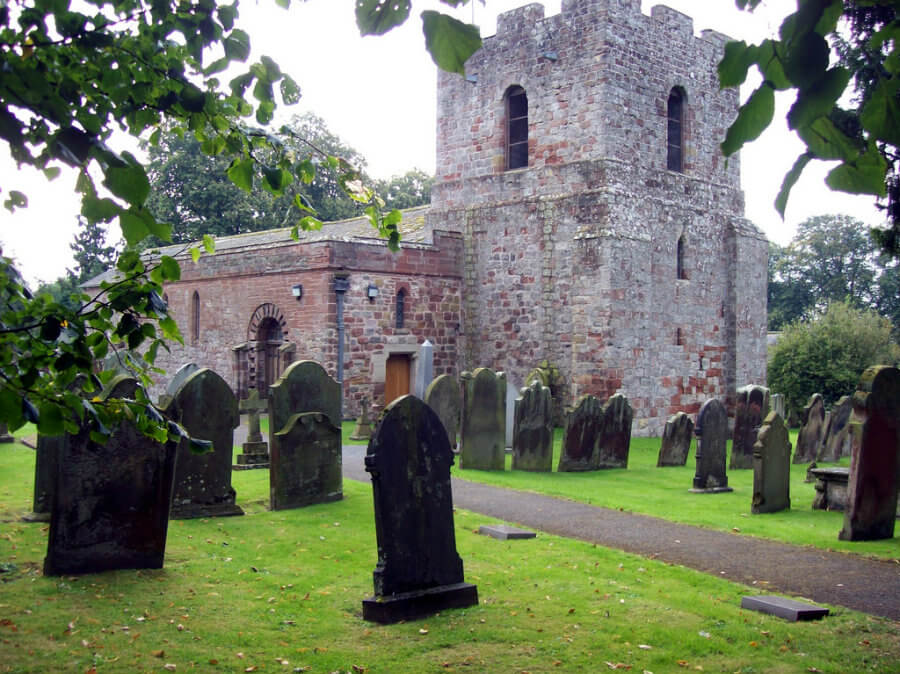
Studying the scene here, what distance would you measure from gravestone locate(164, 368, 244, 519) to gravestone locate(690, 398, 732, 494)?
22.1 feet

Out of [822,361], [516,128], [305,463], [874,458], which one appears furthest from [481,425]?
[822,361]

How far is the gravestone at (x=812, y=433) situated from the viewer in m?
17.6

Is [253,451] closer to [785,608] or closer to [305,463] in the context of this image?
[305,463]

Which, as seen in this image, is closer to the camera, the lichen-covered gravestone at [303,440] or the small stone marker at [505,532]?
the small stone marker at [505,532]

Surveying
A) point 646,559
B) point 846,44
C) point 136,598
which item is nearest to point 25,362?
point 136,598

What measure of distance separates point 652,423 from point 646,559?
15222 mm

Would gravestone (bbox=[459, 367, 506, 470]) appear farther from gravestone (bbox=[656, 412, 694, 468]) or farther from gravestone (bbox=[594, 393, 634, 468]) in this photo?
gravestone (bbox=[656, 412, 694, 468])

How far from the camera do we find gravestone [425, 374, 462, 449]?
55.1ft

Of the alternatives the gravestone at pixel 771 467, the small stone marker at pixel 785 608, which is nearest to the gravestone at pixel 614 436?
the gravestone at pixel 771 467

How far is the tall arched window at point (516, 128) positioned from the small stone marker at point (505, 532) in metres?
16.4

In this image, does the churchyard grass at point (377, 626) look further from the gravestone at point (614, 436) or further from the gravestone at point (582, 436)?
the gravestone at point (614, 436)

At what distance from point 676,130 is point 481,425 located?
13582mm

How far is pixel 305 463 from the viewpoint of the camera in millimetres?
11328

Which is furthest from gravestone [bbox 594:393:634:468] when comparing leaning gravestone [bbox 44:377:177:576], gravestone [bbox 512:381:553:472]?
leaning gravestone [bbox 44:377:177:576]
